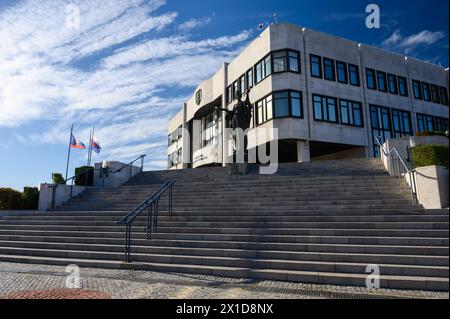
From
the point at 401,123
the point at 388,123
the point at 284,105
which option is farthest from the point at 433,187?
the point at 401,123

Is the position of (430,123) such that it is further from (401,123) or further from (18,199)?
(18,199)

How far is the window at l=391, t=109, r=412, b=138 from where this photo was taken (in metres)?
30.6

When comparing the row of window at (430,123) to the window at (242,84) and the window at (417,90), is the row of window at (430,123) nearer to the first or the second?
the window at (417,90)

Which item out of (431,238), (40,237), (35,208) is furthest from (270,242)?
(35,208)

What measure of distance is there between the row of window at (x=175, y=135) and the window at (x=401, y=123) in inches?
1164

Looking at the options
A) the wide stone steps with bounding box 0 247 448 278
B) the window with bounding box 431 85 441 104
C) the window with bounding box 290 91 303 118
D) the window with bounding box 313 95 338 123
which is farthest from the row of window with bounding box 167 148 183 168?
the wide stone steps with bounding box 0 247 448 278

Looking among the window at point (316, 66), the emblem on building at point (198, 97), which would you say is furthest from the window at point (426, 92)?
the emblem on building at point (198, 97)

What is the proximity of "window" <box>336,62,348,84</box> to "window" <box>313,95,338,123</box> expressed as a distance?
2.16 meters

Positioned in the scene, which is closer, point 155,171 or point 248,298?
point 248,298

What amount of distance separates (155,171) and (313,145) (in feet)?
46.0

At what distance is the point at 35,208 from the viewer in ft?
51.7
